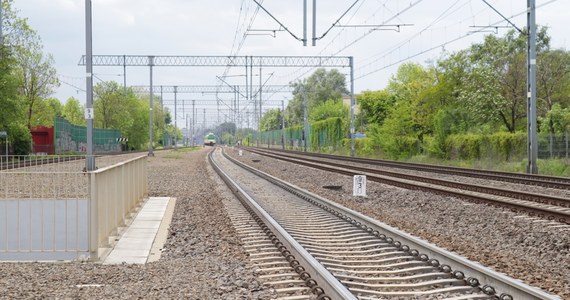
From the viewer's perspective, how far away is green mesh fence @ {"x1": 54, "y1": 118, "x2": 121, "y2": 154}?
66.3m

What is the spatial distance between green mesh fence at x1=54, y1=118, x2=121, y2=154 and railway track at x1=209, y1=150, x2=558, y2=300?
184ft

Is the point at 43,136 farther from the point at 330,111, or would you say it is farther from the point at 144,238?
the point at 144,238

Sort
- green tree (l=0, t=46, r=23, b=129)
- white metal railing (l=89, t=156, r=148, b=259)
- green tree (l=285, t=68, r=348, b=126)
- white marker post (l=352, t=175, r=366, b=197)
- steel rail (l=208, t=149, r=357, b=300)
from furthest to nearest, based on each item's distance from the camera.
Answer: green tree (l=285, t=68, r=348, b=126)
green tree (l=0, t=46, r=23, b=129)
white marker post (l=352, t=175, r=366, b=197)
white metal railing (l=89, t=156, r=148, b=259)
steel rail (l=208, t=149, r=357, b=300)

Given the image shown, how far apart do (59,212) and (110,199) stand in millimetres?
1910

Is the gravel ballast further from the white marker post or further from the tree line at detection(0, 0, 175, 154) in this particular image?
the tree line at detection(0, 0, 175, 154)

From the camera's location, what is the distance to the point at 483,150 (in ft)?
127

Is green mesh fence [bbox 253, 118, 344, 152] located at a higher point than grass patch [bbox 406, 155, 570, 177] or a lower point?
higher

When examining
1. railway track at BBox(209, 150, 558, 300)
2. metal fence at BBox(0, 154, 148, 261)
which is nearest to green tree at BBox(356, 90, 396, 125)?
railway track at BBox(209, 150, 558, 300)

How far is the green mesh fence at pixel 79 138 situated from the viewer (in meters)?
66.3

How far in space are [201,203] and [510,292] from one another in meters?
12.2

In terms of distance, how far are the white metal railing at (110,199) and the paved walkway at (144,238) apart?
24 cm

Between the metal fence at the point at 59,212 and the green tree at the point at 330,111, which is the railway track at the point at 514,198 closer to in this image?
the metal fence at the point at 59,212

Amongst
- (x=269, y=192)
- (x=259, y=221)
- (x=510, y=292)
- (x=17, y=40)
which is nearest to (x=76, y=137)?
(x=17, y=40)

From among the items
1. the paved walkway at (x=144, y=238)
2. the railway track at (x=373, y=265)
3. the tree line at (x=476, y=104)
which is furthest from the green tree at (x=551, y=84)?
the railway track at (x=373, y=265)
